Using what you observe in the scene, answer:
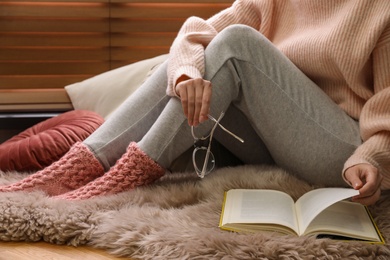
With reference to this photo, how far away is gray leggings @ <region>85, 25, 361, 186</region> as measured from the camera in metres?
1.47

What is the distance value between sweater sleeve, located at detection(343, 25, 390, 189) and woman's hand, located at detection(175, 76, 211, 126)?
33cm

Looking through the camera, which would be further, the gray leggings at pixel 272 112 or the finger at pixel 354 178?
the gray leggings at pixel 272 112

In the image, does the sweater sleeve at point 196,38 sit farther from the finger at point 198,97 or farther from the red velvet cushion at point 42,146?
the red velvet cushion at point 42,146

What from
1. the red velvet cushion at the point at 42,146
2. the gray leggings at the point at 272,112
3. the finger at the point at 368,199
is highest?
the gray leggings at the point at 272,112

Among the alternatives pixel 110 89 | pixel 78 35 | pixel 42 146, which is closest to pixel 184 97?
pixel 42 146

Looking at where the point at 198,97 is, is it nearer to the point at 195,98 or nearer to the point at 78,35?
the point at 195,98

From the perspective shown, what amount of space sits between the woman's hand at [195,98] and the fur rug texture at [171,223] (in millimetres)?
190

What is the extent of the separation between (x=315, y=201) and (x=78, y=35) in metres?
1.88

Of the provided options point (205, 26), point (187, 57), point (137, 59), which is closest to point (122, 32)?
point (137, 59)

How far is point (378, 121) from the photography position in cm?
140

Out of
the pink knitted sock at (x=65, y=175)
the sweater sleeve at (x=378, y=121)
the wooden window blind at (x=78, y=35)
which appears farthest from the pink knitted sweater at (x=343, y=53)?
the wooden window blind at (x=78, y=35)

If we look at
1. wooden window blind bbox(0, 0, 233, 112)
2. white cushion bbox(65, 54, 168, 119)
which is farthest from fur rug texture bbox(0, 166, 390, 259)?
wooden window blind bbox(0, 0, 233, 112)

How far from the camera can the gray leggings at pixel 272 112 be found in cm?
147

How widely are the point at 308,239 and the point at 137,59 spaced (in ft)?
6.27
